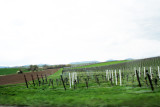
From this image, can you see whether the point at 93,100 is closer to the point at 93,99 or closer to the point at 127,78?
the point at 93,99

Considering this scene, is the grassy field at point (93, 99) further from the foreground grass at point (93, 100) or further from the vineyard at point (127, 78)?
the vineyard at point (127, 78)

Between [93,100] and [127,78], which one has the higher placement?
[93,100]

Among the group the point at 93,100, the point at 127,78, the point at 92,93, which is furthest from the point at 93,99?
the point at 127,78

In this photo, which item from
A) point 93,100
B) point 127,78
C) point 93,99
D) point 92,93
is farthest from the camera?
point 127,78

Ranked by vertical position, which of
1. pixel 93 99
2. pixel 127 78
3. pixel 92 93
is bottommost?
pixel 92 93

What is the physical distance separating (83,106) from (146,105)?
9.97 ft

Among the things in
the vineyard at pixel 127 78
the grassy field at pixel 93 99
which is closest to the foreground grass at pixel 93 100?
the grassy field at pixel 93 99

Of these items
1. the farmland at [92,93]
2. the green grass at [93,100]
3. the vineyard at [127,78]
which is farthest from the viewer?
the vineyard at [127,78]

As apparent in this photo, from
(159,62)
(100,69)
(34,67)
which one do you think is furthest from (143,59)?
(34,67)

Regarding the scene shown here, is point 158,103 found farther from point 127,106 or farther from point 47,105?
point 47,105

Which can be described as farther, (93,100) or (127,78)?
(127,78)

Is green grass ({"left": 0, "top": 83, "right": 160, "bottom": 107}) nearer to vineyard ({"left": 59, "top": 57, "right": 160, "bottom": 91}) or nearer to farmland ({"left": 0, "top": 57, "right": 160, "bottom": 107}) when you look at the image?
farmland ({"left": 0, "top": 57, "right": 160, "bottom": 107})

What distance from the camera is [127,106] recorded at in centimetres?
782

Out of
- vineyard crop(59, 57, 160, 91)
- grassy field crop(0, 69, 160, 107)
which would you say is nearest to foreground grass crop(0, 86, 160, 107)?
grassy field crop(0, 69, 160, 107)
